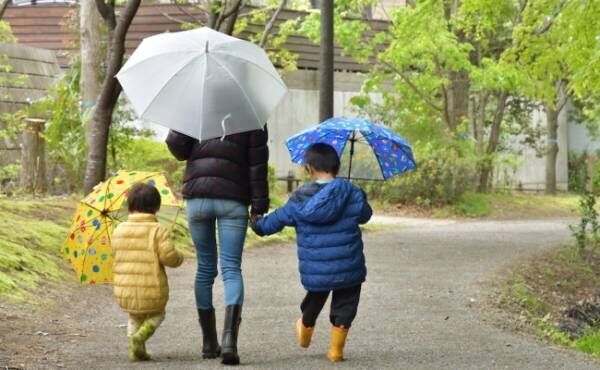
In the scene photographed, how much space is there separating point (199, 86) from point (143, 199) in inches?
31.9

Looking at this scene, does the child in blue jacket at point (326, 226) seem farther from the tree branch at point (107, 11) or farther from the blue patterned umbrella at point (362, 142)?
the tree branch at point (107, 11)

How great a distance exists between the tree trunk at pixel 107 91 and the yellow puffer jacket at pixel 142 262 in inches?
267

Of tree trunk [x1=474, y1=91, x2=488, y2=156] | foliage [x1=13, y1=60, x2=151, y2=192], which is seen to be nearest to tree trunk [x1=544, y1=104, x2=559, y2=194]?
tree trunk [x1=474, y1=91, x2=488, y2=156]

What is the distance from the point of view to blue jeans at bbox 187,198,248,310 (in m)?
7.33

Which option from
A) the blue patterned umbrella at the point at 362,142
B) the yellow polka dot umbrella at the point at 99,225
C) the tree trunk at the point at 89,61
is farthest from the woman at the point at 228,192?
the tree trunk at the point at 89,61

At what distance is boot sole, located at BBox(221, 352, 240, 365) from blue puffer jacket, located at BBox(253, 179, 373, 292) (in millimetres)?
711

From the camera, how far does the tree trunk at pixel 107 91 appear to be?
45.8ft

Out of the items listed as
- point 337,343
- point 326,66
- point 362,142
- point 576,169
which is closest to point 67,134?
point 326,66

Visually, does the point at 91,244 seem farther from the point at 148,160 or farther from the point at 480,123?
the point at 480,123

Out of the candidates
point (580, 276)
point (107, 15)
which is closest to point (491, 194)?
point (580, 276)

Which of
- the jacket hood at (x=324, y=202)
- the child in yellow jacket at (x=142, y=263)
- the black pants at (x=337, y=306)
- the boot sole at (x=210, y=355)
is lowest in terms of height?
the boot sole at (x=210, y=355)

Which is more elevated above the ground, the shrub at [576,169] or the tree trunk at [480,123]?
the tree trunk at [480,123]

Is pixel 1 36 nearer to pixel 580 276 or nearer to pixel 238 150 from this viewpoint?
pixel 580 276

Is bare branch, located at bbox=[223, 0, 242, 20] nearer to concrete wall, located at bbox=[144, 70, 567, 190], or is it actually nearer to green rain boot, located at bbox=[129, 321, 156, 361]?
green rain boot, located at bbox=[129, 321, 156, 361]
